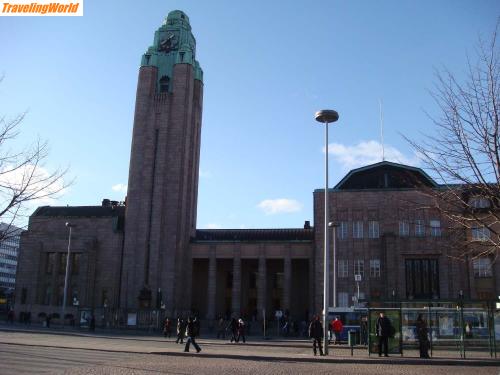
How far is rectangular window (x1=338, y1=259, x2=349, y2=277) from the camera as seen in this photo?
5859 cm

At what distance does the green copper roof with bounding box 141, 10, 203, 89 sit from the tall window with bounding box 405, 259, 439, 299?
39.4m

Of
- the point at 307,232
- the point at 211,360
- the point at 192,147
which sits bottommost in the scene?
the point at 211,360

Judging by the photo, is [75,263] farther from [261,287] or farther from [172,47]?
[172,47]

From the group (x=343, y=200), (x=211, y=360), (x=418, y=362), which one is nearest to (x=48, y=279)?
(x=343, y=200)

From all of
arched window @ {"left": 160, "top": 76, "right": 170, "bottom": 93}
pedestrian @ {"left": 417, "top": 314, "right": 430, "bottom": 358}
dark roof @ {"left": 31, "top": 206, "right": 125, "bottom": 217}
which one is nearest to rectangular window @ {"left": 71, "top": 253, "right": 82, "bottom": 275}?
dark roof @ {"left": 31, "top": 206, "right": 125, "bottom": 217}

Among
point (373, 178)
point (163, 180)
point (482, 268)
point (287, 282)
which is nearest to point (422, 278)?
point (482, 268)

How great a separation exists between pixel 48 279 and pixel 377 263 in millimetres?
42782

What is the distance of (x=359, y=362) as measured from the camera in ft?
66.7

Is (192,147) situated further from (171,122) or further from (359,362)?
(359,362)

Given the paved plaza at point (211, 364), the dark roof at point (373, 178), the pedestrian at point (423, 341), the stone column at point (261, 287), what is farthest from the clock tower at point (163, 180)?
the pedestrian at point (423, 341)

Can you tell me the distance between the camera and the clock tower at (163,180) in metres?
64.6

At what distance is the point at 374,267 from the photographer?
5838 cm

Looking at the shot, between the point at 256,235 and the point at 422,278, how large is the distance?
84.7ft

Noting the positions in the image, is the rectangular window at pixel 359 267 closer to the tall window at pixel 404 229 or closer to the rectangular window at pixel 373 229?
the rectangular window at pixel 373 229
